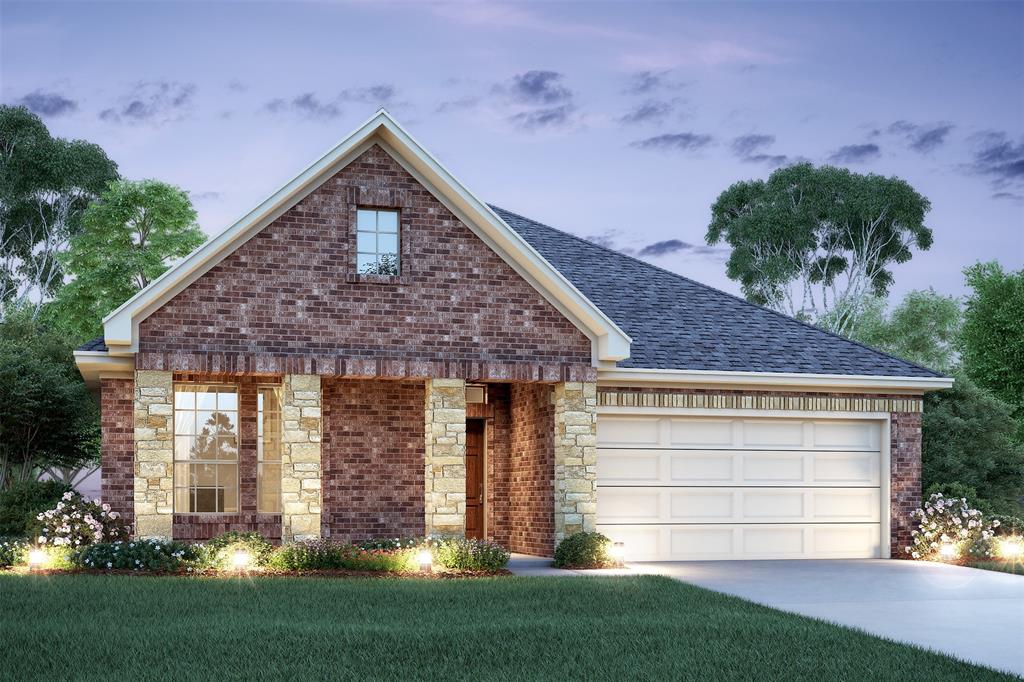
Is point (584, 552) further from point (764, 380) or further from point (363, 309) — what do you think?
point (363, 309)

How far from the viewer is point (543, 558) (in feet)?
62.5

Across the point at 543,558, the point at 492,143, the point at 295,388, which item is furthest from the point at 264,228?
the point at 492,143

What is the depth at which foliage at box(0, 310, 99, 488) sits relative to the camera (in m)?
27.1

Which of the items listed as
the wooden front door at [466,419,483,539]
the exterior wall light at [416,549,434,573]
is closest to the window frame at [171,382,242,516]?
the exterior wall light at [416,549,434,573]

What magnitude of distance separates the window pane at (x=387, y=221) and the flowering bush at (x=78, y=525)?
563 centimetres

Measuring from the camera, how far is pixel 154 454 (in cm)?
1641

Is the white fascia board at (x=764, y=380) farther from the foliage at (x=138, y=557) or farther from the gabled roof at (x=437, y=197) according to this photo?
the foliage at (x=138, y=557)

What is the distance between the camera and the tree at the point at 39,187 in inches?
1801

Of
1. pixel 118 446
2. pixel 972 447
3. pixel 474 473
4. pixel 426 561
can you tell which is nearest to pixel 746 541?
pixel 474 473

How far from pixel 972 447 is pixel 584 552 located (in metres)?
9.70

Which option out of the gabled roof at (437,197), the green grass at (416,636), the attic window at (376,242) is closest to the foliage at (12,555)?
the green grass at (416,636)

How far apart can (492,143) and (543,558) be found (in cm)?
1500

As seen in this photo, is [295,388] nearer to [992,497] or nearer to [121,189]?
[992,497]

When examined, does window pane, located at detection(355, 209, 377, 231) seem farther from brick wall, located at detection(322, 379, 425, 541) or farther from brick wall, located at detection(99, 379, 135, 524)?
brick wall, located at detection(99, 379, 135, 524)
